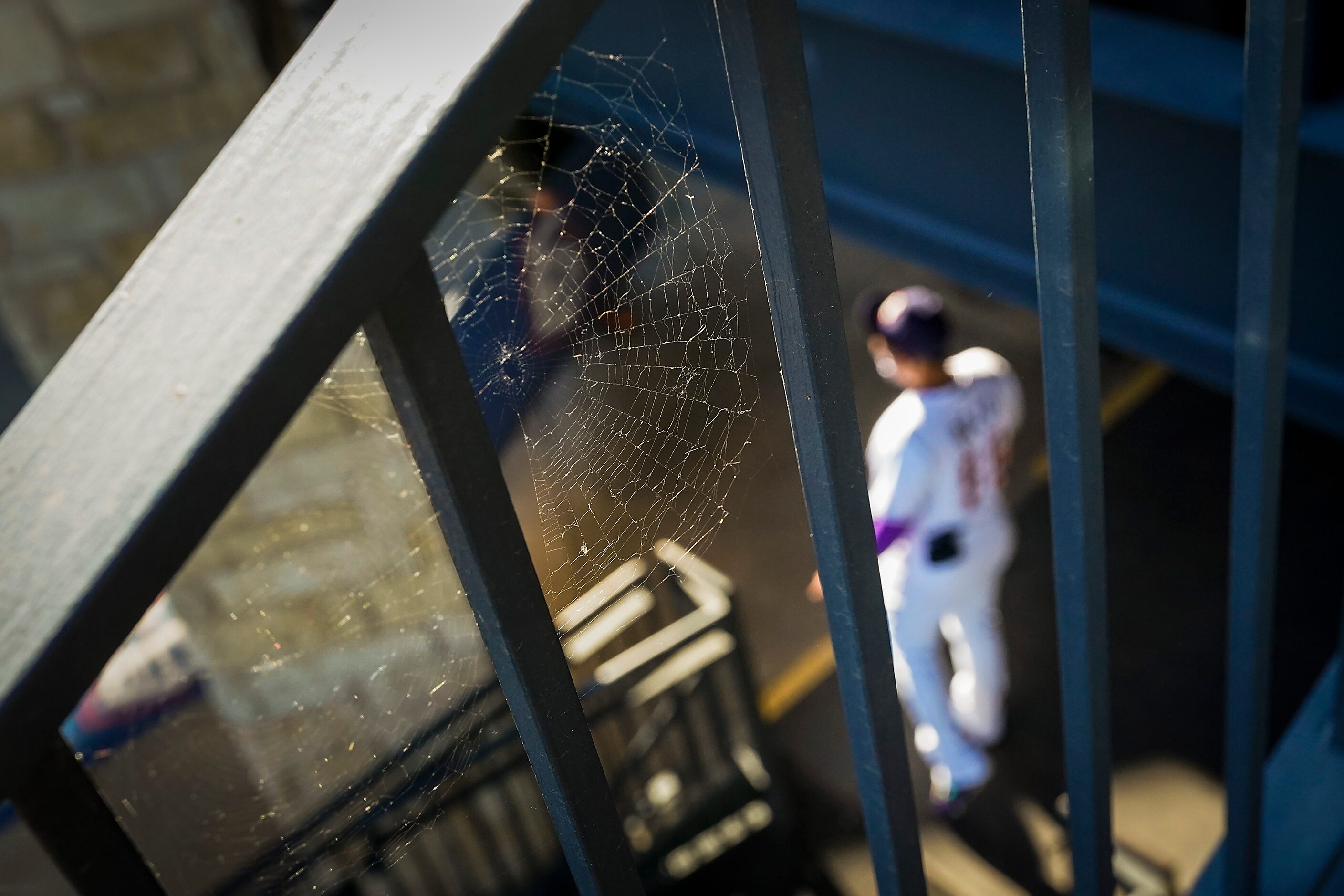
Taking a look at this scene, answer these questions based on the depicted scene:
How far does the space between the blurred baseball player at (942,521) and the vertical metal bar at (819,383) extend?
2.35m

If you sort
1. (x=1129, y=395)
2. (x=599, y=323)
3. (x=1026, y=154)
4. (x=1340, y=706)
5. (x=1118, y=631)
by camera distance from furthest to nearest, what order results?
(x=1129, y=395) → (x=1118, y=631) → (x=1026, y=154) → (x=599, y=323) → (x=1340, y=706)

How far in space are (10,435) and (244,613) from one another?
338 cm

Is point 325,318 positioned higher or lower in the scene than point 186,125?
higher

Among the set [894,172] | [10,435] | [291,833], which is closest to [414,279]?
[10,435]

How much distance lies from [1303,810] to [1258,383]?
0.89 metres

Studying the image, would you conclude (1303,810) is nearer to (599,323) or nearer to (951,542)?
(599,323)

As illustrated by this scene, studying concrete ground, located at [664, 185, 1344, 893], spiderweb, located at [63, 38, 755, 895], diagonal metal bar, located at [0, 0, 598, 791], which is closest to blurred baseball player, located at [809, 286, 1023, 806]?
concrete ground, located at [664, 185, 1344, 893]

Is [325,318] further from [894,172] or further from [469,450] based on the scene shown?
[894,172]

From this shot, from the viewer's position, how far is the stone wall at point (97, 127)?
267cm

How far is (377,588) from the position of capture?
3.87 m

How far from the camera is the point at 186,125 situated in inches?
114

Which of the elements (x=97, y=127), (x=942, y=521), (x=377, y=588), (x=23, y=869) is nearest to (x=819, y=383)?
(x=942, y=521)

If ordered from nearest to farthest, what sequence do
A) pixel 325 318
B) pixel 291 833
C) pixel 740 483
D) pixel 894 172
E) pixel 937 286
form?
1. pixel 325 318
2. pixel 291 833
3. pixel 894 172
4. pixel 740 483
5. pixel 937 286

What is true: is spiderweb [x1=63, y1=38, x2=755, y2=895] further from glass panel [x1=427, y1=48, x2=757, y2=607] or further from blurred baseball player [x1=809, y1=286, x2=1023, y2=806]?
blurred baseball player [x1=809, y1=286, x2=1023, y2=806]
